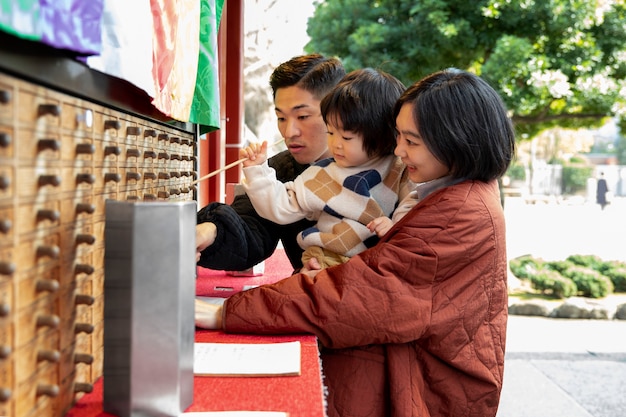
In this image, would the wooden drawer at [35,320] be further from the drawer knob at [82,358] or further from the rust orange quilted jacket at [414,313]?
the rust orange quilted jacket at [414,313]

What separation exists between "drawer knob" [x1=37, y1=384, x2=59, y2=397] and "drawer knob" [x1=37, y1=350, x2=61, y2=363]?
0.03 m

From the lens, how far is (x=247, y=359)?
1.23 meters

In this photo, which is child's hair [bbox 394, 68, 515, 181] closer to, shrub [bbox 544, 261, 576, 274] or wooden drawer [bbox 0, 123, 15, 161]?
wooden drawer [bbox 0, 123, 15, 161]

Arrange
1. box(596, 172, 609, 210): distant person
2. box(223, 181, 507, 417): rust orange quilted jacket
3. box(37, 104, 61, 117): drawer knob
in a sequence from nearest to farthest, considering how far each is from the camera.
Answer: box(37, 104, 61, 117): drawer knob, box(223, 181, 507, 417): rust orange quilted jacket, box(596, 172, 609, 210): distant person

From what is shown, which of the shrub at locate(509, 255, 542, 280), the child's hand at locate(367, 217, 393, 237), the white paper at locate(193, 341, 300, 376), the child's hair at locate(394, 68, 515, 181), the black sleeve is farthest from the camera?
the shrub at locate(509, 255, 542, 280)

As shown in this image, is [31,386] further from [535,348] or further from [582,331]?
[582,331]

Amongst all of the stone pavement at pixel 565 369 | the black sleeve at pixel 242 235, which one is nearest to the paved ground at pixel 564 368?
the stone pavement at pixel 565 369

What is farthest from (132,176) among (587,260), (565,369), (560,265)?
(587,260)

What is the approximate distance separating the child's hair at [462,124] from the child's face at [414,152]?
13mm

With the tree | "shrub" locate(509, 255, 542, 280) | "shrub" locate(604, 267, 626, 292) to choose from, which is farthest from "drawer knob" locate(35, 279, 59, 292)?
"shrub" locate(604, 267, 626, 292)

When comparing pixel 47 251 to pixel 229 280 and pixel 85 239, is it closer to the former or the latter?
pixel 85 239

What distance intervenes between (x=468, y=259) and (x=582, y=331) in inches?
259

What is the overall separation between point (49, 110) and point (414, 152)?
870 mm

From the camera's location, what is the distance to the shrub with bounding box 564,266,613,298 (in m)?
9.03
